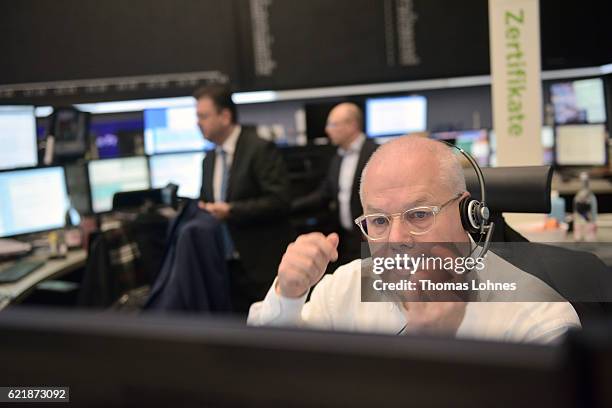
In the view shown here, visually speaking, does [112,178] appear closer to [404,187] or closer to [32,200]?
[32,200]

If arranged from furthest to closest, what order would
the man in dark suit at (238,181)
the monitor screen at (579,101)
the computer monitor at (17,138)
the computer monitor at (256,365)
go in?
the monitor screen at (579,101), the computer monitor at (17,138), the man in dark suit at (238,181), the computer monitor at (256,365)

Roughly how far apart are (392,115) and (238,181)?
125 inches

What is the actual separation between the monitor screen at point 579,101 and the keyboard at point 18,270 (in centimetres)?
320

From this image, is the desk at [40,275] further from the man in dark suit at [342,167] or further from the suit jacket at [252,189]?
the man in dark suit at [342,167]

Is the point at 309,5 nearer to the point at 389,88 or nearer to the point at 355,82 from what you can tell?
the point at 355,82

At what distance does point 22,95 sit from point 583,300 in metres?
4.16

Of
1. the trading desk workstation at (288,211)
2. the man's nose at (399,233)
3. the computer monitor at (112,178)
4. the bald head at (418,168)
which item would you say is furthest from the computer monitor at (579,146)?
the man's nose at (399,233)

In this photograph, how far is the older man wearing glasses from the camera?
624 mm

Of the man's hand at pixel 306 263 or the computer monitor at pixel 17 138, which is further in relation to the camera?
the computer monitor at pixel 17 138

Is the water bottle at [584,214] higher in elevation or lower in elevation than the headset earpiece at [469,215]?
lower

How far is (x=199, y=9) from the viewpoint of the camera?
Answer: 13.9 feet

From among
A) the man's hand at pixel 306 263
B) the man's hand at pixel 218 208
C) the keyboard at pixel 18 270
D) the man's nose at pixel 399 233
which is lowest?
the keyboard at pixel 18 270

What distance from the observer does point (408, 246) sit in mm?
675

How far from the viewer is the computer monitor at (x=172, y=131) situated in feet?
13.4
